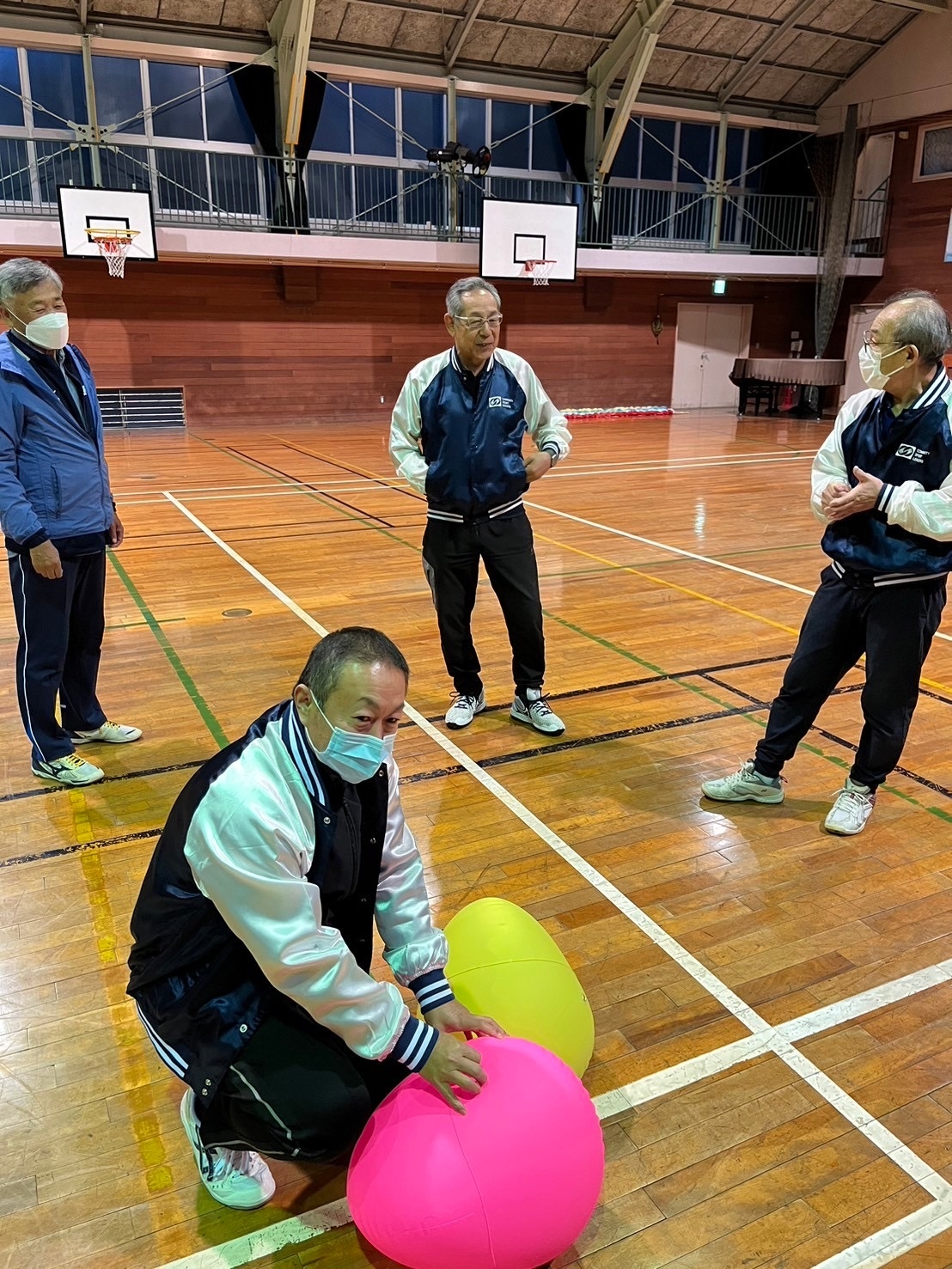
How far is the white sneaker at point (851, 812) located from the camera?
343cm

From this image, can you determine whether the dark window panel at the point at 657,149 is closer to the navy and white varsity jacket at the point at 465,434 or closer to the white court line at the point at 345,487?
the white court line at the point at 345,487

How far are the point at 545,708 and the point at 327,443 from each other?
1147 cm

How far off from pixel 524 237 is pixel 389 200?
257 cm

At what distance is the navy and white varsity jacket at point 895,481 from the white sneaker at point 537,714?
1517mm

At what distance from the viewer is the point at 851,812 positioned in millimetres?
3443

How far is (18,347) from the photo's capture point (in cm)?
330

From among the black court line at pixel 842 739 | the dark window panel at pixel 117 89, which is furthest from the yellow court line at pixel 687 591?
the dark window panel at pixel 117 89

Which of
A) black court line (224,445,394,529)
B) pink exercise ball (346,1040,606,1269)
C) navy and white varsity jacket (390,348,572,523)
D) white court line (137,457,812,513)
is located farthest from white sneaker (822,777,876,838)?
white court line (137,457,812,513)

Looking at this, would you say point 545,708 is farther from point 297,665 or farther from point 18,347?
point 18,347

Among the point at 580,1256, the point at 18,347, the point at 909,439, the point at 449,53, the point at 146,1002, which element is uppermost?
the point at 449,53

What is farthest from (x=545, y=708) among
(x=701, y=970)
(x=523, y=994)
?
(x=523, y=994)

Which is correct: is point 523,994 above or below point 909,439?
below

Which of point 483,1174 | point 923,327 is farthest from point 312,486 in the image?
point 483,1174

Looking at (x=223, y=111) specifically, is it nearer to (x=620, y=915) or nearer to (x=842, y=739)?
(x=842, y=739)
